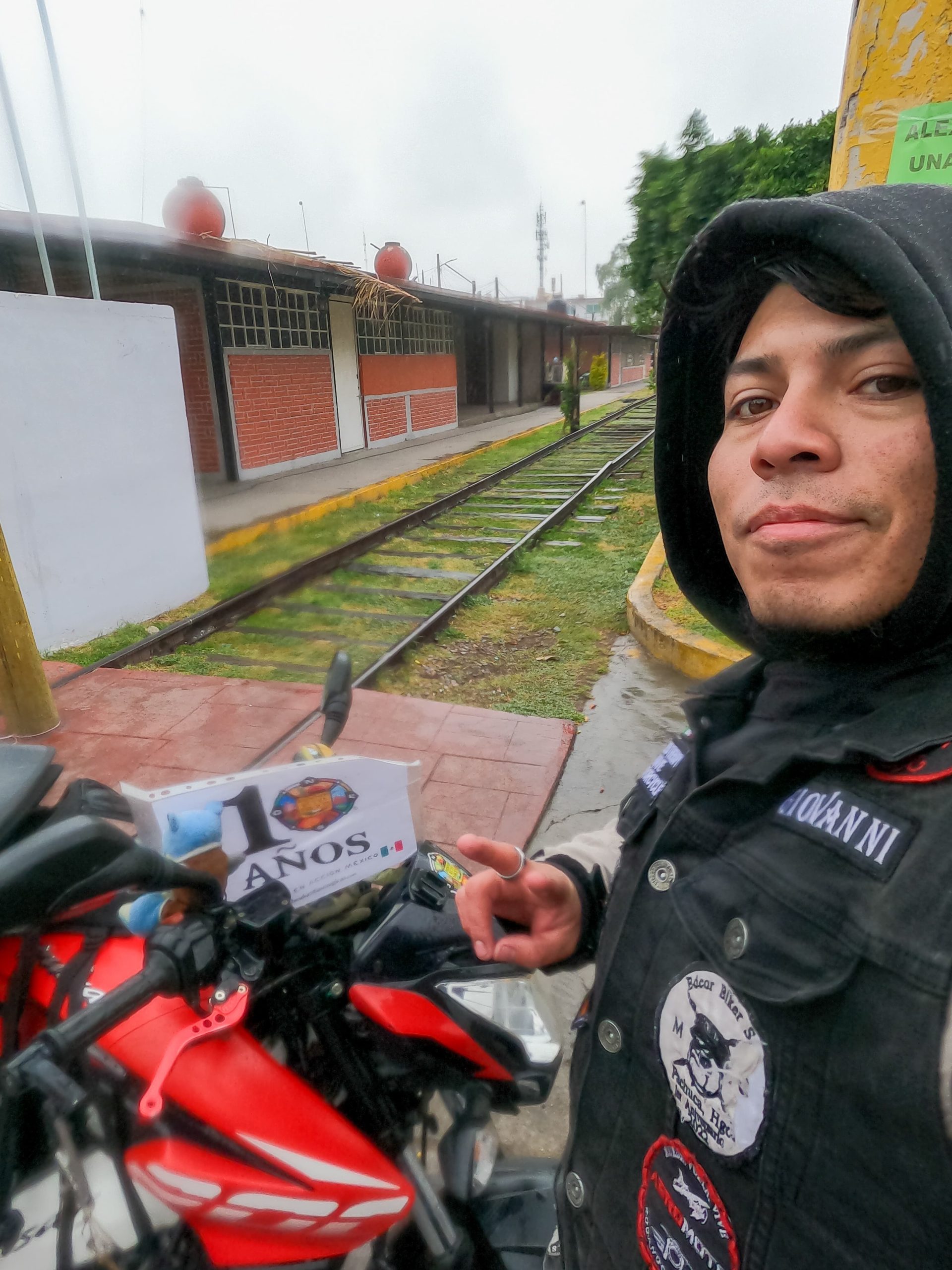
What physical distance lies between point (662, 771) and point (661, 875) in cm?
21

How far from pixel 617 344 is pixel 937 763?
156 ft

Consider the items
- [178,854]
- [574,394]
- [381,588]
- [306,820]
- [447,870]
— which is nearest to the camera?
[178,854]

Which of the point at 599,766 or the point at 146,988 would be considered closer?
the point at 146,988

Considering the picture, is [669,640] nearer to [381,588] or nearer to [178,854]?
[381,588]

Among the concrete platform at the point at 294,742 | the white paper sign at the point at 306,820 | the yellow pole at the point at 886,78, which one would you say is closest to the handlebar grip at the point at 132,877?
the white paper sign at the point at 306,820

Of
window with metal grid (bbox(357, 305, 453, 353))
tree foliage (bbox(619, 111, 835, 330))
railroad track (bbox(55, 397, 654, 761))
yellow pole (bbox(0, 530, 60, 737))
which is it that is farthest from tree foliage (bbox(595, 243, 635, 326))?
yellow pole (bbox(0, 530, 60, 737))

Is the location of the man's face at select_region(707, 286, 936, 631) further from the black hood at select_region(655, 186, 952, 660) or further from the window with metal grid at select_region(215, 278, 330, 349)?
Result: the window with metal grid at select_region(215, 278, 330, 349)

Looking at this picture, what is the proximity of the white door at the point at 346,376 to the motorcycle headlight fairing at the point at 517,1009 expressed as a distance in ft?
45.5

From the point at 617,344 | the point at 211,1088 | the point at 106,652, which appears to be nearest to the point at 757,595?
the point at 211,1088

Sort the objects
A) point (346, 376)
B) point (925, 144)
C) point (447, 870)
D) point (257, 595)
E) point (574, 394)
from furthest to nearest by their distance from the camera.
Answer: point (574, 394)
point (346, 376)
point (257, 595)
point (925, 144)
point (447, 870)

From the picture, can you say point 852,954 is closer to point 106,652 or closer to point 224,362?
point 106,652

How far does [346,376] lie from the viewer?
46.6 ft

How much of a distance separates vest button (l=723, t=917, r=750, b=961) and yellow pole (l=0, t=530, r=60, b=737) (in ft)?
12.9

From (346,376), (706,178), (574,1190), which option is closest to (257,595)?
(706,178)
